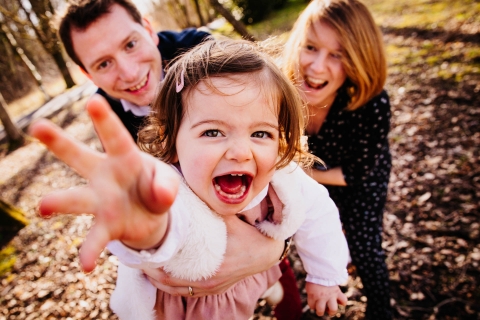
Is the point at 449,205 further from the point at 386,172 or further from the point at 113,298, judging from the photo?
the point at 113,298

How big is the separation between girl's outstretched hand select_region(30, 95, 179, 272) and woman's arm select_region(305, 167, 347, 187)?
153cm

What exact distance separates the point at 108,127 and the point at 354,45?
5.86 ft

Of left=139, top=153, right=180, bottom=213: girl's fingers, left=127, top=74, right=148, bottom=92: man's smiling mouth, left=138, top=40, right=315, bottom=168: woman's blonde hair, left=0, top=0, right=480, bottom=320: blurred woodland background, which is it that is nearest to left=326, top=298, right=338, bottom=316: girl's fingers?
left=138, top=40, right=315, bottom=168: woman's blonde hair

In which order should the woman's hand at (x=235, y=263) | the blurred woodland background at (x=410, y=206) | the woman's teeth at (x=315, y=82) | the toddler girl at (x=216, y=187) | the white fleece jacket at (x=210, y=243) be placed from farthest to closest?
the blurred woodland background at (x=410, y=206) < the woman's teeth at (x=315, y=82) < the woman's hand at (x=235, y=263) < the white fleece jacket at (x=210, y=243) < the toddler girl at (x=216, y=187)

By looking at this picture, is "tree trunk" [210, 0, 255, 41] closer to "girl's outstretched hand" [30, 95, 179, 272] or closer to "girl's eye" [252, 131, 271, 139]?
"girl's eye" [252, 131, 271, 139]

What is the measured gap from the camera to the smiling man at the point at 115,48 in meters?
2.01

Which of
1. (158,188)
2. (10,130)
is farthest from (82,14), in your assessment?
(10,130)

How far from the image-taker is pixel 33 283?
3.14 meters

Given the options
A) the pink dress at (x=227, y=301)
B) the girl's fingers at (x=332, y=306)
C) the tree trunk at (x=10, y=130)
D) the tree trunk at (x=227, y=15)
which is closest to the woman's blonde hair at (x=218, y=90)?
the pink dress at (x=227, y=301)

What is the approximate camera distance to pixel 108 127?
0.76 meters

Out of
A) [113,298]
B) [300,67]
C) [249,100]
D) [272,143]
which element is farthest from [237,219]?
[300,67]

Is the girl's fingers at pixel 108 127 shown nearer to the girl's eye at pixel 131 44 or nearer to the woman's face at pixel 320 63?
the woman's face at pixel 320 63

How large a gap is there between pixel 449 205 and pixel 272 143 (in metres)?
2.92

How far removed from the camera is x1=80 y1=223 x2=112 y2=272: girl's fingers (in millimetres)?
701
